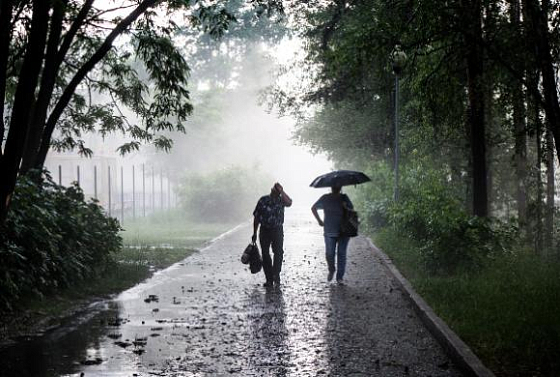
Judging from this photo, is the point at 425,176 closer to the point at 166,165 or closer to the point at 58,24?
the point at 58,24

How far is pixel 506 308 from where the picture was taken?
9383mm

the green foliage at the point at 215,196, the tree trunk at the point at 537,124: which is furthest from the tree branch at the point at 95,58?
the green foliage at the point at 215,196

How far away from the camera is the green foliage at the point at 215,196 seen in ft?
128

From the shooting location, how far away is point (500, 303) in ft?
31.9

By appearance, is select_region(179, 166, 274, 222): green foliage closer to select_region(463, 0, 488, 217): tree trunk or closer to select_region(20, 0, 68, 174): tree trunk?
select_region(463, 0, 488, 217): tree trunk

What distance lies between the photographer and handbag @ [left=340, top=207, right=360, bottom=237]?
1330 centimetres

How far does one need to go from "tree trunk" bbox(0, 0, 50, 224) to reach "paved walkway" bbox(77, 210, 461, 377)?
226 centimetres

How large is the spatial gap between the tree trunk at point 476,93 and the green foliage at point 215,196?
23.9 meters

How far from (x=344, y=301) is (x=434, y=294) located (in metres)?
1.40

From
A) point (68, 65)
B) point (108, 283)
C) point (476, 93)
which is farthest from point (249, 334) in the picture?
point (68, 65)

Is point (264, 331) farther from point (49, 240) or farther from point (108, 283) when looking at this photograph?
point (108, 283)

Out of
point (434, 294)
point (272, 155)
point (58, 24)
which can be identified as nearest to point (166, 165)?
point (272, 155)

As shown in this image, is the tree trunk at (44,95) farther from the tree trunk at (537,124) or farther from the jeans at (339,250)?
the tree trunk at (537,124)

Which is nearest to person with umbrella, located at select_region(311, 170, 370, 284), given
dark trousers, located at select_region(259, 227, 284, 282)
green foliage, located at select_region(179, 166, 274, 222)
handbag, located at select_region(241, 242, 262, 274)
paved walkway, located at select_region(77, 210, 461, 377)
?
paved walkway, located at select_region(77, 210, 461, 377)
